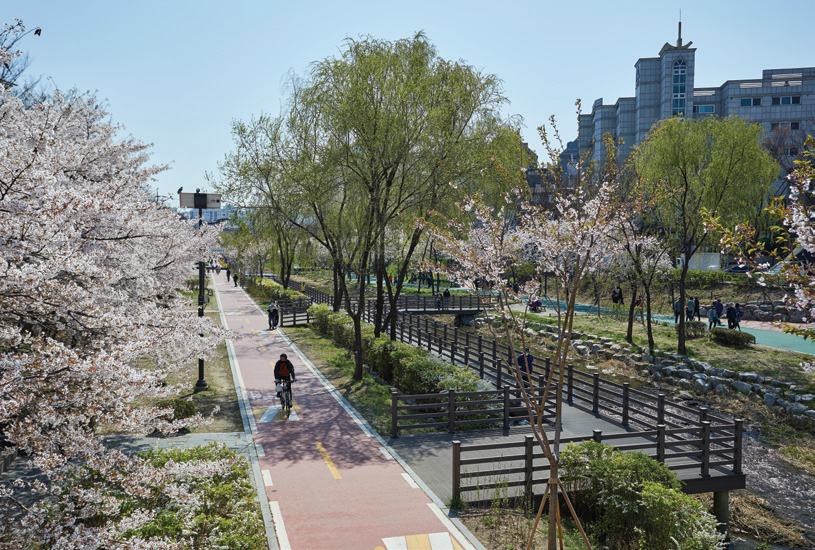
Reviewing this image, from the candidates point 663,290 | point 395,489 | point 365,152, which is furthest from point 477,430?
point 663,290

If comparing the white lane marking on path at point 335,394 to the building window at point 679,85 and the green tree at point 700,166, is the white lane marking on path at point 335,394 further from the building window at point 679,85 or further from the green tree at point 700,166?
the building window at point 679,85

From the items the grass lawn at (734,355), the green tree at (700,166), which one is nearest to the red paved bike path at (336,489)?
the grass lawn at (734,355)

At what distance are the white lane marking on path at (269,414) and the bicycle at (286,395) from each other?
365mm

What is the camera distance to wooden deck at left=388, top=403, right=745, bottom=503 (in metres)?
11.3

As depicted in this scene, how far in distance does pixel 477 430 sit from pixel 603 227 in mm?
8193

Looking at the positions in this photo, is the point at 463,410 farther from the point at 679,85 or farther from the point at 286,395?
the point at 679,85

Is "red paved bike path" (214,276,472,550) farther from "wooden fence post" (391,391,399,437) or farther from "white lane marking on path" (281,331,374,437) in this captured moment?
"wooden fence post" (391,391,399,437)

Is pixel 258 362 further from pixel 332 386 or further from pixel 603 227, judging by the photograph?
pixel 603 227

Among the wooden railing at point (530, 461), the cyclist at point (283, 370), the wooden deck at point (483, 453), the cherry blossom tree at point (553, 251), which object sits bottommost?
the wooden deck at point (483, 453)

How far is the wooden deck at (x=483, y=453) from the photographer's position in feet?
37.0

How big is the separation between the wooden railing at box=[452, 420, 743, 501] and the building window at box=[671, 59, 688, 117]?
8738 cm

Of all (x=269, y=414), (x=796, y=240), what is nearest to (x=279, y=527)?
(x=269, y=414)

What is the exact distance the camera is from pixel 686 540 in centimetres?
837

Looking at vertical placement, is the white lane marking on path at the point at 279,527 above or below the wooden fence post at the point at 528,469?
below
